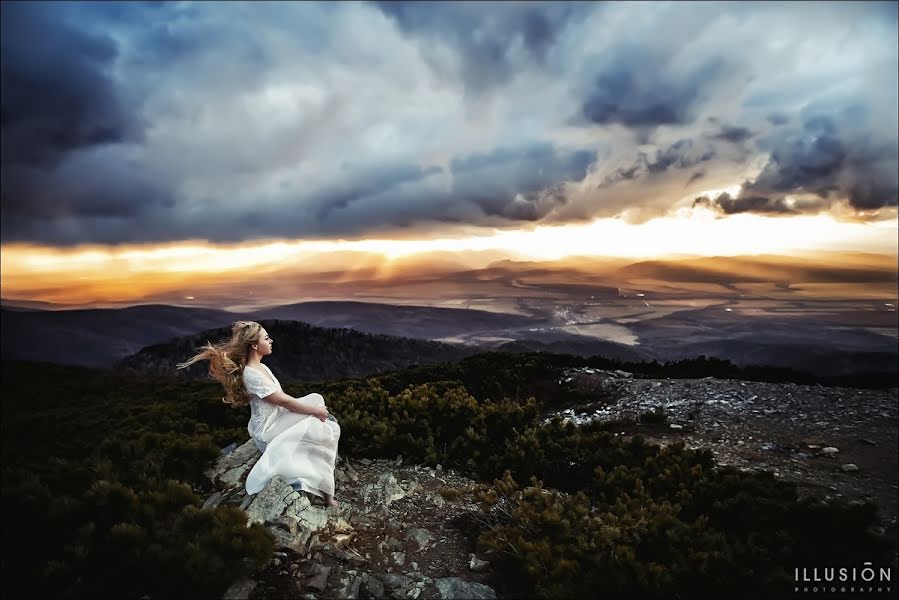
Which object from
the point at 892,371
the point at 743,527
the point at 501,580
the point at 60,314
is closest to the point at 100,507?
the point at 501,580

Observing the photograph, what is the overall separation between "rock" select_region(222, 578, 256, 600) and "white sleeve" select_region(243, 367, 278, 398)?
108 inches

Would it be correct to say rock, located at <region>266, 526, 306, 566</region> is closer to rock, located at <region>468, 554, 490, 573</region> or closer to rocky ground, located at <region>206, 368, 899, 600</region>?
rocky ground, located at <region>206, 368, 899, 600</region>

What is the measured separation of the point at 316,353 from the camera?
62375 mm

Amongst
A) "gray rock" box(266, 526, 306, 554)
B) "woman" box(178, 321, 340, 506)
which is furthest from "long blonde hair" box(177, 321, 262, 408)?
"gray rock" box(266, 526, 306, 554)

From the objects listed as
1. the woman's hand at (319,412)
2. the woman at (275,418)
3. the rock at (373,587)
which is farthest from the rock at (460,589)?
the woman's hand at (319,412)

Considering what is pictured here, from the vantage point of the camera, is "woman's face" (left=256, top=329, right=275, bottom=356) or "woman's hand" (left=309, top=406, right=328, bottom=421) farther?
"woman's face" (left=256, top=329, right=275, bottom=356)

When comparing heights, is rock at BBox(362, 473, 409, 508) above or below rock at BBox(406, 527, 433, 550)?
above

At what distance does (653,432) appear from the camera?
40.3 feet

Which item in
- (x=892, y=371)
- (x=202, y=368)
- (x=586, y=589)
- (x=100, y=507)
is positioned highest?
(x=100, y=507)

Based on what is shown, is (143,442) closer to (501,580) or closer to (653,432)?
(501,580)

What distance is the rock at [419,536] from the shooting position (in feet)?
22.3

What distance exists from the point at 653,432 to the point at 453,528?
720cm

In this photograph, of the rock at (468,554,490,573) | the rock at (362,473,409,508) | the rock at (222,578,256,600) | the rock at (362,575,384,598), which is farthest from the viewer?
the rock at (362,473,409,508)

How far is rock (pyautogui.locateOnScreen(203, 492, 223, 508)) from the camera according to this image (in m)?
7.57
